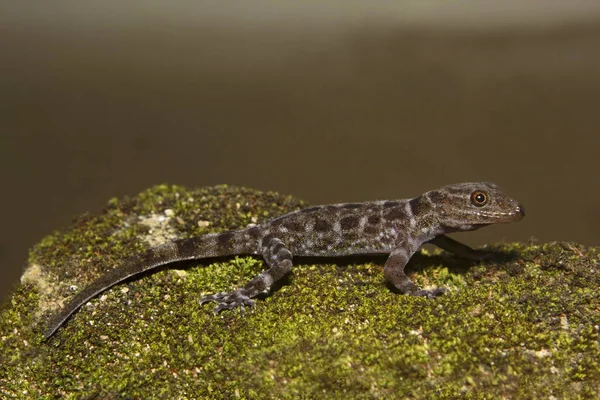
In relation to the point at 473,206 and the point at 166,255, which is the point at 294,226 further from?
the point at 473,206

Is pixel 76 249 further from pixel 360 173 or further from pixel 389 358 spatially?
pixel 360 173

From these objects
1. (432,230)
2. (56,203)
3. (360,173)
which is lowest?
(56,203)

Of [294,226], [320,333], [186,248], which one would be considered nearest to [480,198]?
[294,226]

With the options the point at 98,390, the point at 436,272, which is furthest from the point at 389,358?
the point at 98,390

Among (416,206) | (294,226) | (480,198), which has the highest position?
(480,198)

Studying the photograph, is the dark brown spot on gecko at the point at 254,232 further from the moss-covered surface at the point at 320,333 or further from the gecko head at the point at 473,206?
the gecko head at the point at 473,206

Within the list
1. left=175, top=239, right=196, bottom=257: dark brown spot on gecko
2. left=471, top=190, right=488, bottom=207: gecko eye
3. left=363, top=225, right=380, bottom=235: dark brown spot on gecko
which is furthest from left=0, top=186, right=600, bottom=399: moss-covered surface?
left=471, top=190, right=488, bottom=207: gecko eye

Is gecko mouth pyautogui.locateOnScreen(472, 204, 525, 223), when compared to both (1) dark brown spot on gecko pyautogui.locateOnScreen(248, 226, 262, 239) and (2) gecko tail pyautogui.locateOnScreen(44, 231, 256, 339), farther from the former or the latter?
(2) gecko tail pyautogui.locateOnScreen(44, 231, 256, 339)
